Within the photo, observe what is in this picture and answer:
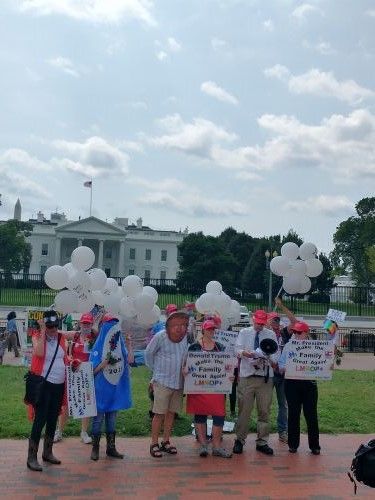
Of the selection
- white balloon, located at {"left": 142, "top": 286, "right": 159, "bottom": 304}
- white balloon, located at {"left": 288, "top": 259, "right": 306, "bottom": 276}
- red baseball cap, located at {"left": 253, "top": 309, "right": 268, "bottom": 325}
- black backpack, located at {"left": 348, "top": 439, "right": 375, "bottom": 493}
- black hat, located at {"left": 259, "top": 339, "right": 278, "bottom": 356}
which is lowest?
black backpack, located at {"left": 348, "top": 439, "right": 375, "bottom": 493}

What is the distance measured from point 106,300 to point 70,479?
18.4 feet

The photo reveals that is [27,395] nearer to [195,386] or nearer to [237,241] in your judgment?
[195,386]

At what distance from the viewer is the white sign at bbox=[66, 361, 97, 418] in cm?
703

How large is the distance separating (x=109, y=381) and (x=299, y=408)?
96.4 inches

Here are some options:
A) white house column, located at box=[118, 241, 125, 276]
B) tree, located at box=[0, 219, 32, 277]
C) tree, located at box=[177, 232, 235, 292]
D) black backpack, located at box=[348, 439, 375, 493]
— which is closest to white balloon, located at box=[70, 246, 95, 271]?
black backpack, located at box=[348, 439, 375, 493]

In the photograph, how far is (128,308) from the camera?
11266 millimetres

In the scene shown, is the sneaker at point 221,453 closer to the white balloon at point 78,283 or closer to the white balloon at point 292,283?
the white balloon at point 292,283

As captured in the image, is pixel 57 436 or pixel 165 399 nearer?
pixel 165 399

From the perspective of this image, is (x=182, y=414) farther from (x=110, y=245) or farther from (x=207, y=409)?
(x=110, y=245)

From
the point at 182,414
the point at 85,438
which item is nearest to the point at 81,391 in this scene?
the point at 85,438

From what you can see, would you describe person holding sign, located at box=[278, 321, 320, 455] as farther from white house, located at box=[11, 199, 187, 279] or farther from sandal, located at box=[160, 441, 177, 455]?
white house, located at box=[11, 199, 187, 279]

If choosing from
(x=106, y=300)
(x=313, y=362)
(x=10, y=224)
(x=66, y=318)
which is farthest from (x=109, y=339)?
(x=10, y=224)

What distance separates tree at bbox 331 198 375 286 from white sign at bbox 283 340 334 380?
61548mm

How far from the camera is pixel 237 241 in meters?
84.7
